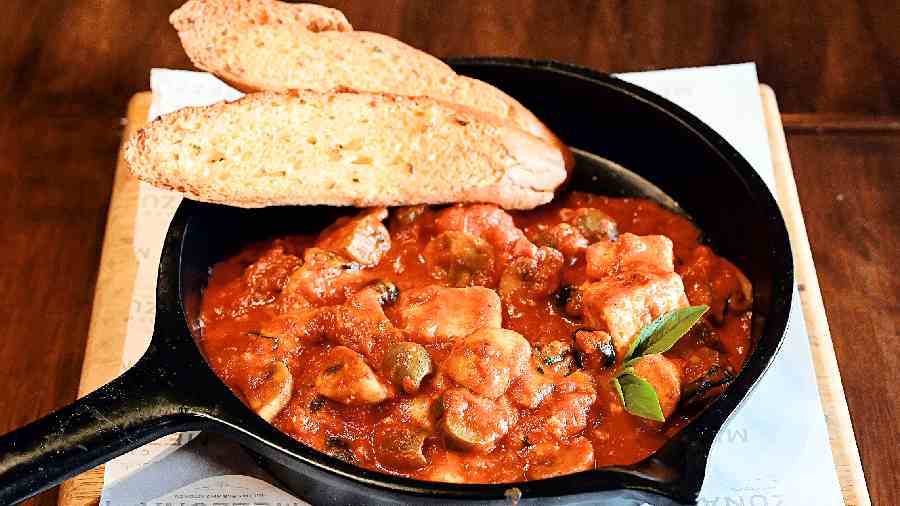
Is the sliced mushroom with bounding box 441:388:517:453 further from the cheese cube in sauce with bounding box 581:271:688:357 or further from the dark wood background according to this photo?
the dark wood background

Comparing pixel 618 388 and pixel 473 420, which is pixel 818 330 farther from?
pixel 473 420

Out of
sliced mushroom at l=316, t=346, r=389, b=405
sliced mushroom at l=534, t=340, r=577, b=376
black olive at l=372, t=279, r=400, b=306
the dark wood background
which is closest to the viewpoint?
sliced mushroom at l=316, t=346, r=389, b=405

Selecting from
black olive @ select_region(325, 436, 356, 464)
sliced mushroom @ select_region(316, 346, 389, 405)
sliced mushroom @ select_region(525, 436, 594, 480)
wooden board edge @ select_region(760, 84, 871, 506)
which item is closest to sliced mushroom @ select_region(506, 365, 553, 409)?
sliced mushroom @ select_region(525, 436, 594, 480)

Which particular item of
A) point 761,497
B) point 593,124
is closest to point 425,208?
point 593,124

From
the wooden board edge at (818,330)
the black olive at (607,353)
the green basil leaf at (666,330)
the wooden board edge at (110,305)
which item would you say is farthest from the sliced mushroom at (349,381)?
the wooden board edge at (818,330)

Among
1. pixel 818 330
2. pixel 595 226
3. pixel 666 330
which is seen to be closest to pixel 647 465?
pixel 666 330

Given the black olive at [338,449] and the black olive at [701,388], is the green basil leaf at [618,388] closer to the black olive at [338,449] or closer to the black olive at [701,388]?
the black olive at [701,388]
